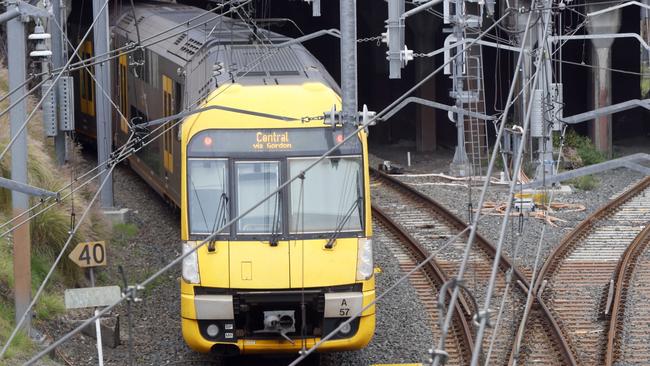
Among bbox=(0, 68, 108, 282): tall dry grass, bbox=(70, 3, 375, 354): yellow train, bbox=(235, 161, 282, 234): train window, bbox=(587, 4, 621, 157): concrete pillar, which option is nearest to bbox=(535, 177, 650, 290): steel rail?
bbox=(587, 4, 621, 157): concrete pillar

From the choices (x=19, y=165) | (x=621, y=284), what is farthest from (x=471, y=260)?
(x=19, y=165)

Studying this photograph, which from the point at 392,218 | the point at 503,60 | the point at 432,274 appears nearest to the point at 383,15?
the point at 503,60

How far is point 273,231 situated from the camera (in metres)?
12.9

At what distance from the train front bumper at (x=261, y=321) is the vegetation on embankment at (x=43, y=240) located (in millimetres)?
1948

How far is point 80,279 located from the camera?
55.1 feet

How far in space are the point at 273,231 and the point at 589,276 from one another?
724 cm

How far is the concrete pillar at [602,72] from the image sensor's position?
3130 cm

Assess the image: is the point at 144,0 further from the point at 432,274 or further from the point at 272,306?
the point at 272,306

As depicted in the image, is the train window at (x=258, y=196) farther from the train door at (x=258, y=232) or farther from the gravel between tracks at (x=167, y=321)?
the gravel between tracks at (x=167, y=321)

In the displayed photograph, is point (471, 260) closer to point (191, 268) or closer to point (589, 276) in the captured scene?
point (589, 276)

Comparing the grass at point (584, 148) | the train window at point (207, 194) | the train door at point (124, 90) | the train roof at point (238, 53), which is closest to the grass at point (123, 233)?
the train door at point (124, 90)

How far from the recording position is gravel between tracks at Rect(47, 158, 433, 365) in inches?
555

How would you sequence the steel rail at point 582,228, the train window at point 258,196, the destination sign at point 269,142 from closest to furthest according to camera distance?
the train window at point 258,196 → the destination sign at point 269,142 → the steel rail at point 582,228

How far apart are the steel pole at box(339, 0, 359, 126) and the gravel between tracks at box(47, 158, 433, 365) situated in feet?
10.1
